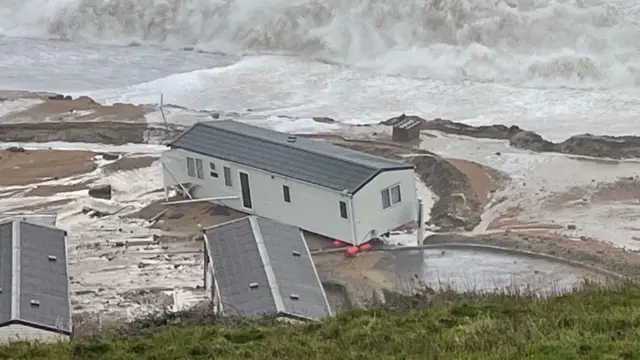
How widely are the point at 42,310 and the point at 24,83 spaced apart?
24.5 metres

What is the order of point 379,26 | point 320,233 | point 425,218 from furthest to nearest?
point 379,26 < point 425,218 < point 320,233

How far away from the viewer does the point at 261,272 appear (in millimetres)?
17094

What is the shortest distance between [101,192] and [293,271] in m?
9.09

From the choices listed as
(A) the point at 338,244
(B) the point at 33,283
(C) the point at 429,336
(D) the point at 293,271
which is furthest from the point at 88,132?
(C) the point at 429,336

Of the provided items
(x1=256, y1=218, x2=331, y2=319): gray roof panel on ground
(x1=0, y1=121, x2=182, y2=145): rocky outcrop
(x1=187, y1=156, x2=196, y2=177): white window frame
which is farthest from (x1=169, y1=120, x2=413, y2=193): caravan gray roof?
(x1=0, y1=121, x2=182, y2=145): rocky outcrop

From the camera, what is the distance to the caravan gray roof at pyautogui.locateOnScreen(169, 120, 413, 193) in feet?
70.7

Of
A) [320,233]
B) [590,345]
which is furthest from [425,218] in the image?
[590,345]

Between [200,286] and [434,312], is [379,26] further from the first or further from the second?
[434,312]

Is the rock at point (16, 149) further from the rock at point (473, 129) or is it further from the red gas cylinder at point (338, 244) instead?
the red gas cylinder at point (338, 244)

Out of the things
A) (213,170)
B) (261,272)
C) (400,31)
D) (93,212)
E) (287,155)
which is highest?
(261,272)

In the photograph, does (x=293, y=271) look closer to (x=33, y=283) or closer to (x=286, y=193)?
(x=33, y=283)

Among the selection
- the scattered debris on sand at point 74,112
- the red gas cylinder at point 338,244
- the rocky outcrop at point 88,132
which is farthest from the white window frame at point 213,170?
the scattered debris on sand at point 74,112

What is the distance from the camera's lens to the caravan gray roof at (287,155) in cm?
2156

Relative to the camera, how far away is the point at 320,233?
72.1ft
